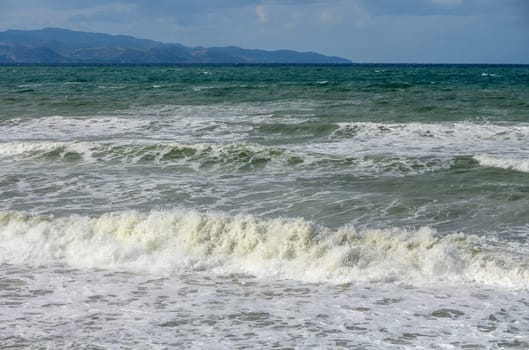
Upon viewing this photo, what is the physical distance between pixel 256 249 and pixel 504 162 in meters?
8.94

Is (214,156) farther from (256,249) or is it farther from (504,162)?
(256,249)

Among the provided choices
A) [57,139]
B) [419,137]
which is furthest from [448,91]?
[57,139]

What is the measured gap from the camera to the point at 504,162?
57.4ft

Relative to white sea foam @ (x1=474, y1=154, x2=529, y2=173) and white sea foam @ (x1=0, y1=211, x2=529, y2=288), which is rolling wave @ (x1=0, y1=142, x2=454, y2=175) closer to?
white sea foam @ (x1=474, y1=154, x2=529, y2=173)

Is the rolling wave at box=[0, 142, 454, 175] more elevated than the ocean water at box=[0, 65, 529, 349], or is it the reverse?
the rolling wave at box=[0, 142, 454, 175]

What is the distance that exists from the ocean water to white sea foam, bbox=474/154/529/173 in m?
0.05

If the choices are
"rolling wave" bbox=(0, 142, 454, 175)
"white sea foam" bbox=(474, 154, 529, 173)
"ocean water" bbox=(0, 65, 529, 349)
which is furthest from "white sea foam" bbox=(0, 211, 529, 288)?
"white sea foam" bbox=(474, 154, 529, 173)

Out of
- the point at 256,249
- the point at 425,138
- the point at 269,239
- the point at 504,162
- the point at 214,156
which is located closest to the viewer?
the point at 256,249

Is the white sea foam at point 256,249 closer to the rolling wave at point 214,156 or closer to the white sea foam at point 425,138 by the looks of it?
the rolling wave at point 214,156

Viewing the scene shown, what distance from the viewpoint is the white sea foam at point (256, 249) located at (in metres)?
9.70

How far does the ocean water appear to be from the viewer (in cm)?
780

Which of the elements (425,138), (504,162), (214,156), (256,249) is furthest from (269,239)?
(425,138)

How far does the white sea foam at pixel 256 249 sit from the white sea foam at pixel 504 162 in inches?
259

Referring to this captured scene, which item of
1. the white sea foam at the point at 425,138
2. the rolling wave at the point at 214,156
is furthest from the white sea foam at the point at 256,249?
the white sea foam at the point at 425,138
